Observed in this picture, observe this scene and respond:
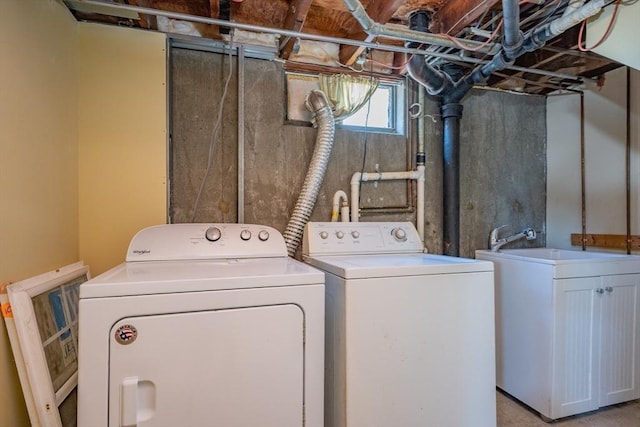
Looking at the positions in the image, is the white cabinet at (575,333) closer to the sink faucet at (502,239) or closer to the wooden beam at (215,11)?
the sink faucet at (502,239)

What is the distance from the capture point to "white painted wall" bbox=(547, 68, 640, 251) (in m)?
2.28

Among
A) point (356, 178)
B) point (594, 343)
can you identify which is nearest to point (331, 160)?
point (356, 178)

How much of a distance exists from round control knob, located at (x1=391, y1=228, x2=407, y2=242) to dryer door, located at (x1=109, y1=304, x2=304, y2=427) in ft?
3.31

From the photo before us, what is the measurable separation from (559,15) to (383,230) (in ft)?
4.66

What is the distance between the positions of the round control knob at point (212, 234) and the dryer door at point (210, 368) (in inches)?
22.8

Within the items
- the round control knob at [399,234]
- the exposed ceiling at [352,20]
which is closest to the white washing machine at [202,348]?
the round control knob at [399,234]

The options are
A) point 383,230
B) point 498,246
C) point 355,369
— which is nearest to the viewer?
point 355,369

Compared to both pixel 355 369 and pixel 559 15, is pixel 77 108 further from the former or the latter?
pixel 559 15

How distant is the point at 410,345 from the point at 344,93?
5.08 ft

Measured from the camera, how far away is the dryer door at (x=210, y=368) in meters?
1.02

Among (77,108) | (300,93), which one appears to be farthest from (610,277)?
(77,108)

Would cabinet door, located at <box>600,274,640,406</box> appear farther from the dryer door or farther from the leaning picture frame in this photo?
the leaning picture frame

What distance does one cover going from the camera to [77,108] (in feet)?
5.54

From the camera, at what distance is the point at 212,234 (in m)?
1.63
